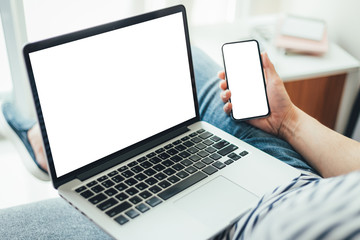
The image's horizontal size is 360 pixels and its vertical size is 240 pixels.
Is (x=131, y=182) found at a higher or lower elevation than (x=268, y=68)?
lower

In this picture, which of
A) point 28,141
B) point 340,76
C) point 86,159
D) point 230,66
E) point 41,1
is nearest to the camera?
point 86,159

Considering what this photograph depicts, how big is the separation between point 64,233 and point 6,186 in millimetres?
676

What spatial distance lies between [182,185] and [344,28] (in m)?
1.01

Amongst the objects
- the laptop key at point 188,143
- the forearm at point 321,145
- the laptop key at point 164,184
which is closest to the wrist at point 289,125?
the forearm at point 321,145

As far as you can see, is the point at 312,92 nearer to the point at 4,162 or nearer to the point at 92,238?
the point at 92,238

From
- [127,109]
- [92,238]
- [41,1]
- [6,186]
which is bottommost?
[6,186]

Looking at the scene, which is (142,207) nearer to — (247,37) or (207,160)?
(207,160)

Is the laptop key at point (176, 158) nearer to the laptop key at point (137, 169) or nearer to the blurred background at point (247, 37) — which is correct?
the laptop key at point (137, 169)

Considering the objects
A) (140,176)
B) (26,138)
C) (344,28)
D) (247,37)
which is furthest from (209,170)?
(344,28)

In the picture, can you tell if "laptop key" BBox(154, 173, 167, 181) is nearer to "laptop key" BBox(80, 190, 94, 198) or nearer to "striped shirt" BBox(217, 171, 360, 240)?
"laptop key" BBox(80, 190, 94, 198)

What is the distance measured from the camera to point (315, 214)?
1.45ft

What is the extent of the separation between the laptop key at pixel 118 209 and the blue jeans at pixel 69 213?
171 mm

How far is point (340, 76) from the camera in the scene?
1.38 m

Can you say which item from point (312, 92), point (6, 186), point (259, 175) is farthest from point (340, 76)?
point (6, 186)
